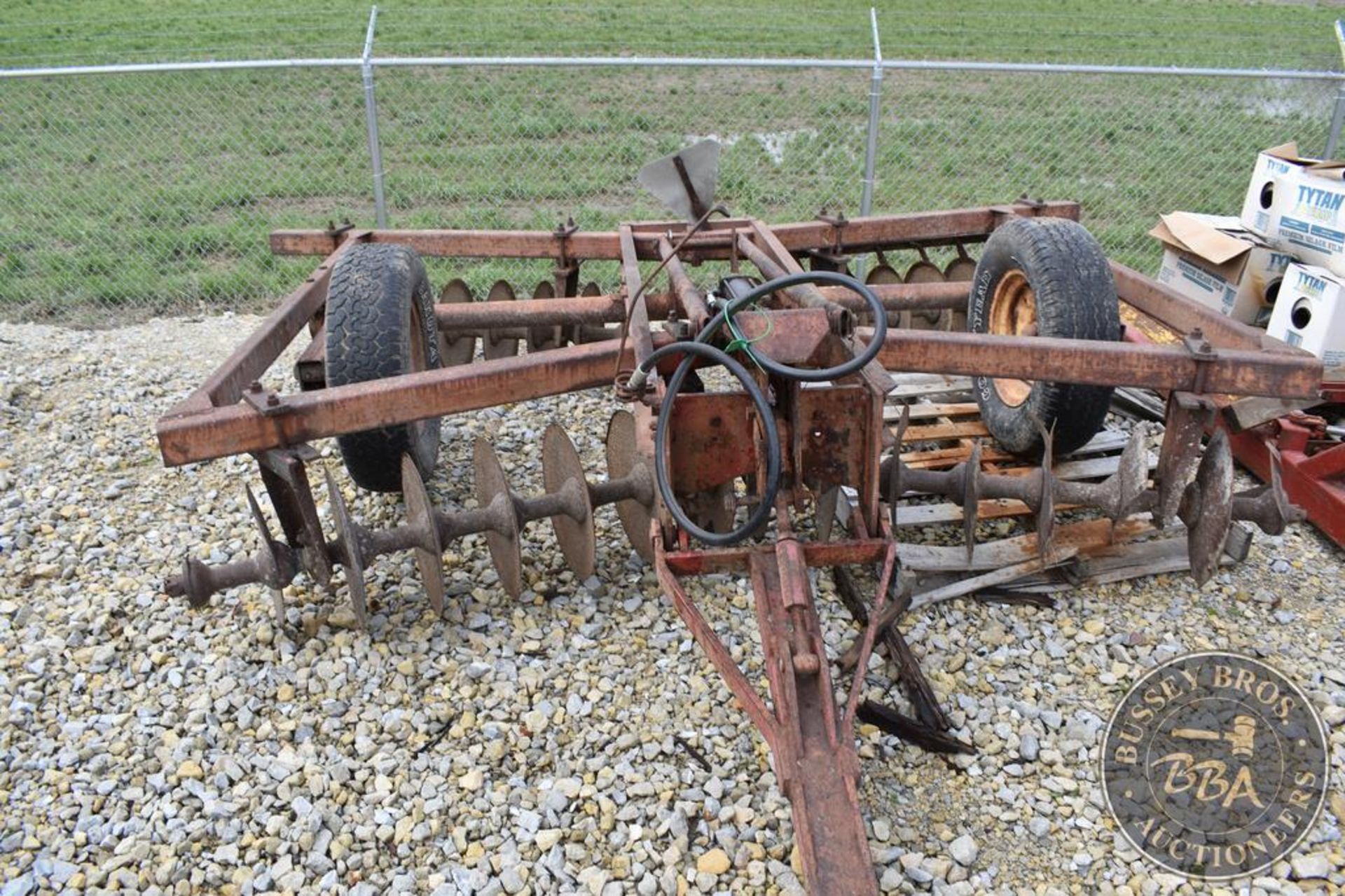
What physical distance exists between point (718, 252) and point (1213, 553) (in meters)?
2.49

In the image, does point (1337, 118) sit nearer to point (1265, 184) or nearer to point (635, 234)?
point (1265, 184)

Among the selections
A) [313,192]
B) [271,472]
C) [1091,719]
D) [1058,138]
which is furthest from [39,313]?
[1058,138]

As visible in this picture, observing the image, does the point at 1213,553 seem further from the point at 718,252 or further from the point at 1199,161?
the point at 1199,161

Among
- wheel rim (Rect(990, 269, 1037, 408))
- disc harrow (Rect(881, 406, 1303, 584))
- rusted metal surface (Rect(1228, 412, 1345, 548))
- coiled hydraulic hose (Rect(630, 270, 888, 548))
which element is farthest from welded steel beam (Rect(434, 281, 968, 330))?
coiled hydraulic hose (Rect(630, 270, 888, 548))

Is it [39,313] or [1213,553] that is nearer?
[1213,553]

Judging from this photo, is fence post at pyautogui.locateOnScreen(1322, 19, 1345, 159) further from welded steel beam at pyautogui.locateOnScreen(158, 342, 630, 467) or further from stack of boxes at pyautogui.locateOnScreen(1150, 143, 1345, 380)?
welded steel beam at pyautogui.locateOnScreen(158, 342, 630, 467)

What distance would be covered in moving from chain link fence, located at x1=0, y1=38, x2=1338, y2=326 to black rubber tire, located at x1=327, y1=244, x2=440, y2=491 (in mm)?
3019

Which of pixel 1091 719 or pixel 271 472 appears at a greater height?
pixel 271 472

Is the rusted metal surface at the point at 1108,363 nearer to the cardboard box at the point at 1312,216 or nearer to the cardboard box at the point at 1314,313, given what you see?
the cardboard box at the point at 1314,313

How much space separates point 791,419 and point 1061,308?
1606 millimetres

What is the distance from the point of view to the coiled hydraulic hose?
2.60 m

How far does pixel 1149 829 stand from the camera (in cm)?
296

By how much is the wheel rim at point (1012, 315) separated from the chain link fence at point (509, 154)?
2865 millimetres

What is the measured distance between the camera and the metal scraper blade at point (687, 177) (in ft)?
14.9
